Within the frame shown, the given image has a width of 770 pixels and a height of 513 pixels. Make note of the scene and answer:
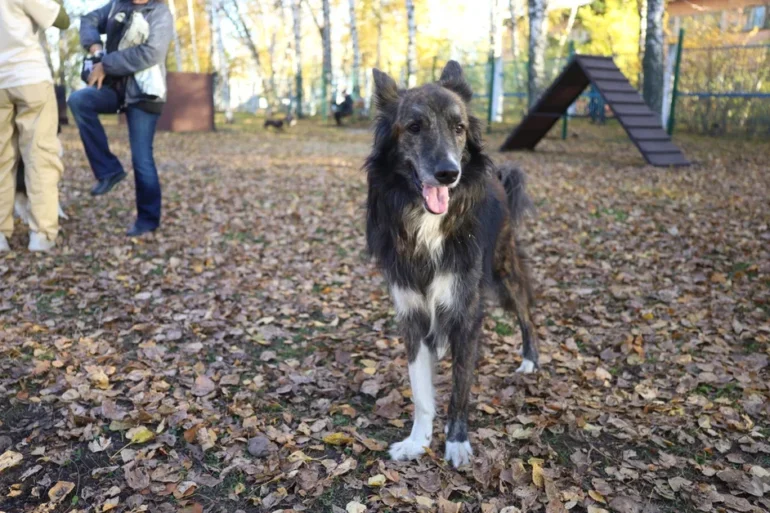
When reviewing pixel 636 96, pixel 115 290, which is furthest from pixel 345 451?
pixel 636 96

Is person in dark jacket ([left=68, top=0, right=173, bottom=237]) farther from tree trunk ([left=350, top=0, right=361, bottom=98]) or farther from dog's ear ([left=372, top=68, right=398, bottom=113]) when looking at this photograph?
tree trunk ([left=350, top=0, right=361, bottom=98])

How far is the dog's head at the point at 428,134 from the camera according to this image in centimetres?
281

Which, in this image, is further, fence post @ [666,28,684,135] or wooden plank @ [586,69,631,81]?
fence post @ [666,28,684,135]

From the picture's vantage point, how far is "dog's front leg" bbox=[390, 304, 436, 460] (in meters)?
3.10

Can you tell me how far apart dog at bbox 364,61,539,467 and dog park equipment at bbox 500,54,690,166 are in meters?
9.24

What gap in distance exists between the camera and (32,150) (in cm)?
545

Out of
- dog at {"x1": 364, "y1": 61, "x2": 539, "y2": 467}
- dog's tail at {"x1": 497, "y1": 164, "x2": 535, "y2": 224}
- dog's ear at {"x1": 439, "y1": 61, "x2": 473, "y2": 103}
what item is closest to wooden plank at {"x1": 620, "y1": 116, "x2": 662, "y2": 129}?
dog's tail at {"x1": 497, "y1": 164, "x2": 535, "y2": 224}

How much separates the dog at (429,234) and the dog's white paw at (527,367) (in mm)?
986

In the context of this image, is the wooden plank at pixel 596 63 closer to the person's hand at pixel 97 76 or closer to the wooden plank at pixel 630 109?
the wooden plank at pixel 630 109

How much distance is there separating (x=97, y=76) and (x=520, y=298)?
4.67 metres

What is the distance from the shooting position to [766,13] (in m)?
26.5

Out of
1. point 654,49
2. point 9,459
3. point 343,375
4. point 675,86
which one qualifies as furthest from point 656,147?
point 9,459

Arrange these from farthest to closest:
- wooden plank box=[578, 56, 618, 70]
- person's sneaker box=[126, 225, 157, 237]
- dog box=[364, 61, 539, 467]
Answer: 1. wooden plank box=[578, 56, 618, 70]
2. person's sneaker box=[126, 225, 157, 237]
3. dog box=[364, 61, 539, 467]

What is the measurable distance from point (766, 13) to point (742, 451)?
3050 cm
